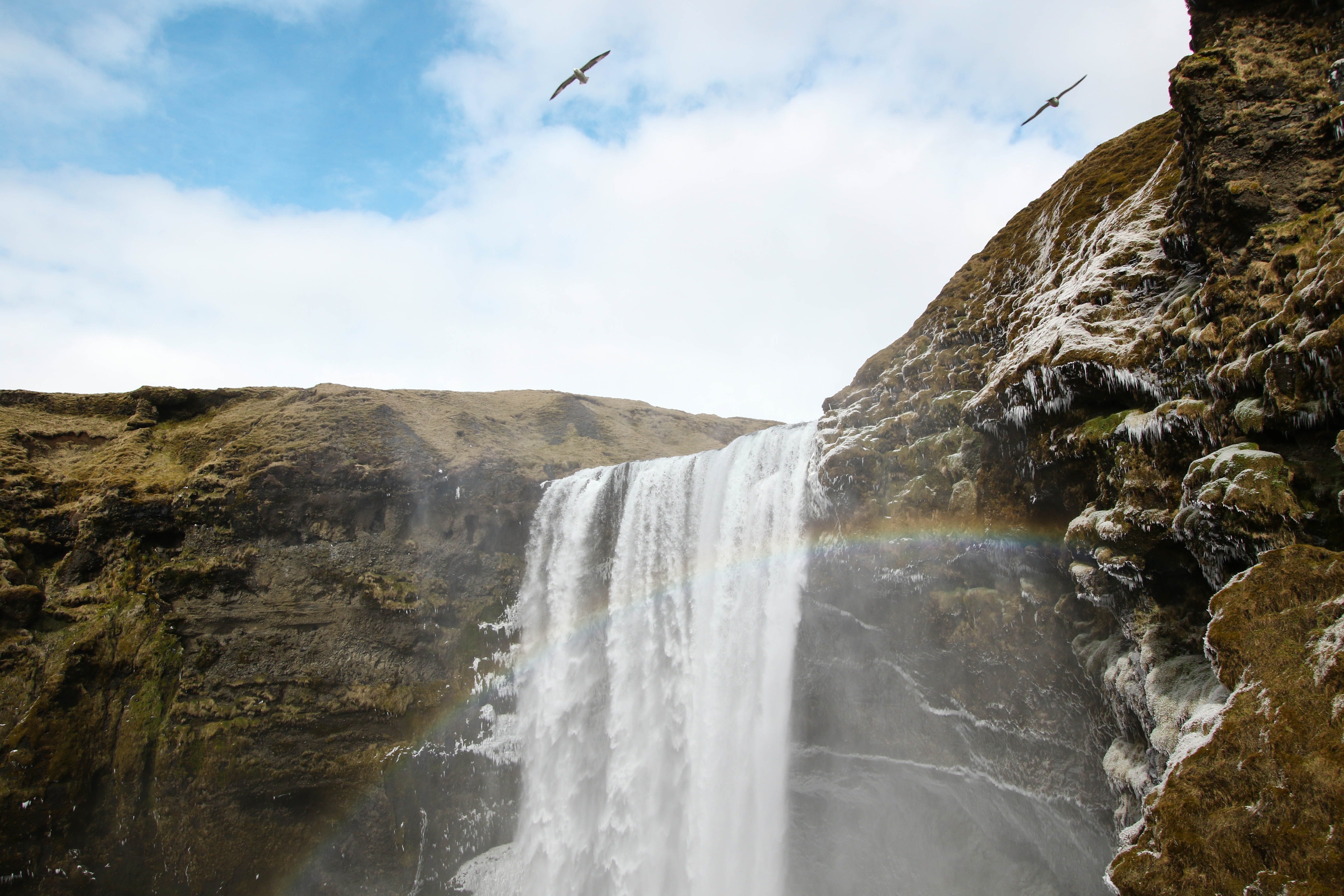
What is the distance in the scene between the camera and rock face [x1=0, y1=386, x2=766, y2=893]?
1602cm

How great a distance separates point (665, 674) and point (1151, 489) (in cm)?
1349

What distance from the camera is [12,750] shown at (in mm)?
14805

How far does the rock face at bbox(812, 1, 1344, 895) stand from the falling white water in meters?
2.51

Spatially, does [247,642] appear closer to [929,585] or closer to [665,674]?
[665,674]

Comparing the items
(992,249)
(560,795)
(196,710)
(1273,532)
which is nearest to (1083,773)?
(1273,532)

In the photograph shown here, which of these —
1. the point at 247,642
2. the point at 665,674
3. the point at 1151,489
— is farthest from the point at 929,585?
the point at 247,642

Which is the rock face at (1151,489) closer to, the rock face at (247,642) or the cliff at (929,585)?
the cliff at (929,585)

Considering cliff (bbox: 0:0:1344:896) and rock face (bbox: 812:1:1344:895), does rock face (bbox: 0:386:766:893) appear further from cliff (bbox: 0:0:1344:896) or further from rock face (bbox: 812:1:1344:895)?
rock face (bbox: 812:1:1344:895)

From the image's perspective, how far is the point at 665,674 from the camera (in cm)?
1792

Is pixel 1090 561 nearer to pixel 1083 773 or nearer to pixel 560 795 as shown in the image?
pixel 1083 773

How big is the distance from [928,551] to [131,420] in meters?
26.6

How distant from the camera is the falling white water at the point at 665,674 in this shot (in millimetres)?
15469

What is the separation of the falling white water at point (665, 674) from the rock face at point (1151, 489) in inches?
98.9

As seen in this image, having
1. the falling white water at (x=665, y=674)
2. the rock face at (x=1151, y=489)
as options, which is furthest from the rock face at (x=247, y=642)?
the rock face at (x=1151, y=489)
